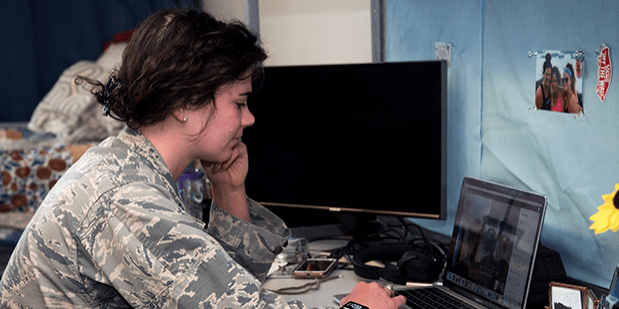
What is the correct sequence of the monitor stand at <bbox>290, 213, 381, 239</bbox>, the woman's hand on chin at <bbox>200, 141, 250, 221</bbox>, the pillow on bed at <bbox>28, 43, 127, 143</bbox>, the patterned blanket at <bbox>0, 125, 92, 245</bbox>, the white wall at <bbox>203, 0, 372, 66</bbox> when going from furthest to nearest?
the pillow on bed at <bbox>28, 43, 127, 143</bbox>, the patterned blanket at <bbox>0, 125, 92, 245</bbox>, the white wall at <bbox>203, 0, 372, 66</bbox>, the monitor stand at <bbox>290, 213, 381, 239</bbox>, the woman's hand on chin at <bbox>200, 141, 250, 221</bbox>

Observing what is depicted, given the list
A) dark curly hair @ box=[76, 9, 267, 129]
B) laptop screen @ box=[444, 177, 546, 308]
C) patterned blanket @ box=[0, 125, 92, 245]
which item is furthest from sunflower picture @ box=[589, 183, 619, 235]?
patterned blanket @ box=[0, 125, 92, 245]

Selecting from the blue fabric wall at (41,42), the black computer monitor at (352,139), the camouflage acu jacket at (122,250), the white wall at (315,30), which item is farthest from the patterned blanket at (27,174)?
the camouflage acu jacket at (122,250)

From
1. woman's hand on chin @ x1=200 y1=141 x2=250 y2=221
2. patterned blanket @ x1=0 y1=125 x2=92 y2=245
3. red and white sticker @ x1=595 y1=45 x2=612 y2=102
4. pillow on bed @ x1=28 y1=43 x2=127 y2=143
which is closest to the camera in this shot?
red and white sticker @ x1=595 y1=45 x2=612 y2=102

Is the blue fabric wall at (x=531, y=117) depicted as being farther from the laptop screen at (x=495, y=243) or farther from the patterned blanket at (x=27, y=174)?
the patterned blanket at (x=27, y=174)

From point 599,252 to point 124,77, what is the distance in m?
0.92

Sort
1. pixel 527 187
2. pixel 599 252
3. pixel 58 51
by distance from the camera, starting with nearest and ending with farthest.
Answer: pixel 599 252, pixel 527 187, pixel 58 51

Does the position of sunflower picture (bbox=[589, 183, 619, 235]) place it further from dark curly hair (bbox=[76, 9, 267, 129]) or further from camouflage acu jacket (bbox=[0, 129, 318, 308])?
dark curly hair (bbox=[76, 9, 267, 129])

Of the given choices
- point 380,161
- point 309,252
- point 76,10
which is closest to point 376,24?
point 380,161

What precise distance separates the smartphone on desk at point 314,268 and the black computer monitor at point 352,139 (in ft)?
0.49

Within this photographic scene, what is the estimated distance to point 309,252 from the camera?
4.95ft

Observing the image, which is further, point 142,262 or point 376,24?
point 376,24

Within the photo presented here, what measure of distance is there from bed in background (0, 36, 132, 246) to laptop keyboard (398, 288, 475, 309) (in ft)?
5.29

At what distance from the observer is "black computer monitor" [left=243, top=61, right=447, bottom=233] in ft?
4.44

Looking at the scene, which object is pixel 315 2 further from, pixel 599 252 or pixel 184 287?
pixel 184 287
